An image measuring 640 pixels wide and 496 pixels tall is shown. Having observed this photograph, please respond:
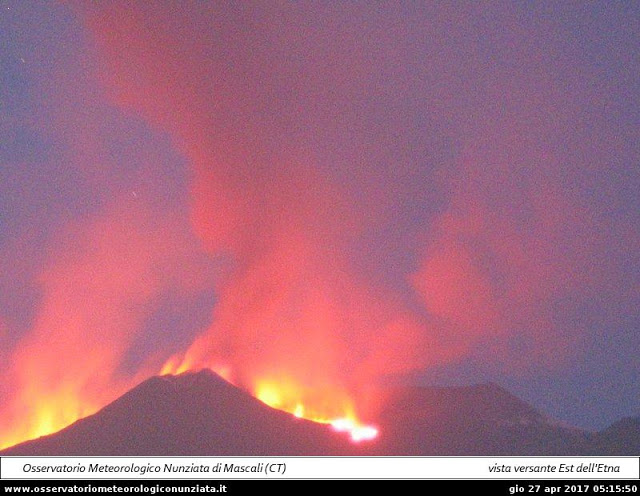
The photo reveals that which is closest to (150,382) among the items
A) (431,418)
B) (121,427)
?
(121,427)

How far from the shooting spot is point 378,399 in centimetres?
4359

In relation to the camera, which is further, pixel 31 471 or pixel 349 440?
pixel 349 440

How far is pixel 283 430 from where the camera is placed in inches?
1455

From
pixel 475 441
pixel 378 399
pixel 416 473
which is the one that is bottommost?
pixel 416 473

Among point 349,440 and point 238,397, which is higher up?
point 238,397

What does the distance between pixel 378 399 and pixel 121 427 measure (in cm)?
1745

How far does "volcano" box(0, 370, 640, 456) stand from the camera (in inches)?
1359

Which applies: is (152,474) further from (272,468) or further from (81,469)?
(272,468)

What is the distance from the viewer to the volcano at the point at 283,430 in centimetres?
3453
